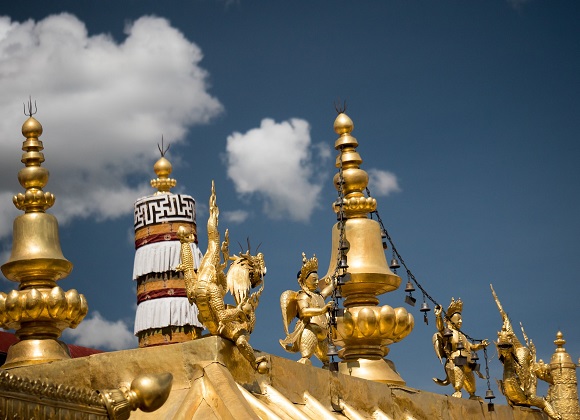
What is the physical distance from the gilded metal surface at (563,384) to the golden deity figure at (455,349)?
309 cm

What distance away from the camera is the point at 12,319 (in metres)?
10.7

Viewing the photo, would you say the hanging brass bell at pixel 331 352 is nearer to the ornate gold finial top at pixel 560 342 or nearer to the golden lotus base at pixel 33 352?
the golden lotus base at pixel 33 352

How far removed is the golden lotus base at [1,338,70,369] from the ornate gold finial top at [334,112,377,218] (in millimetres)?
3804

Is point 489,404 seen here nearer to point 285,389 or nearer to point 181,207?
point 285,389

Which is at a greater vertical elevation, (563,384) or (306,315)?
(563,384)

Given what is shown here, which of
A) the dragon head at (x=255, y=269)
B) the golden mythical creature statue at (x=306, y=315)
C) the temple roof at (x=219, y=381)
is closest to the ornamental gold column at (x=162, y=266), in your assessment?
the golden mythical creature statue at (x=306, y=315)

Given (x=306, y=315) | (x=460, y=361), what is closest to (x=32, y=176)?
(x=306, y=315)

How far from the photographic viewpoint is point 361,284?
12422 millimetres

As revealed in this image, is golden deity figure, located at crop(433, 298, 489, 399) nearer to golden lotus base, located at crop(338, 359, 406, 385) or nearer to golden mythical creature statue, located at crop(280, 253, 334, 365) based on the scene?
golden lotus base, located at crop(338, 359, 406, 385)

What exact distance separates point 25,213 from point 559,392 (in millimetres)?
8554

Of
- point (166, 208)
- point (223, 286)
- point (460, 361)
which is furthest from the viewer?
point (166, 208)

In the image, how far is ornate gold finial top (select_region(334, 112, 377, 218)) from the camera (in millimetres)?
13031

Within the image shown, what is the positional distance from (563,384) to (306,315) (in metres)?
7.24

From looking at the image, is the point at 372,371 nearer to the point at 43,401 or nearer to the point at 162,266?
the point at 162,266
